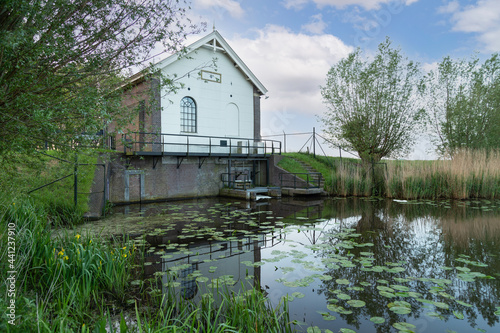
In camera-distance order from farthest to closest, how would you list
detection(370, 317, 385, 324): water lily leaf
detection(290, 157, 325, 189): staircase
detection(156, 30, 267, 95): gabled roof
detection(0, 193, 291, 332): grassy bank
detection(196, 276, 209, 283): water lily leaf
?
detection(290, 157, 325, 189): staircase, detection(156, 30, 267, 95): gabled roof, detection(196, 276, 209, 283): water lily leaf, detection(370, 317, 385, 324): water lily leaf, detection(0, 193, 291, 332): grassy bank

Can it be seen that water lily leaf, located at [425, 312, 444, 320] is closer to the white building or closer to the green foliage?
the green foliage

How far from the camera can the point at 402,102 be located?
61.3ft

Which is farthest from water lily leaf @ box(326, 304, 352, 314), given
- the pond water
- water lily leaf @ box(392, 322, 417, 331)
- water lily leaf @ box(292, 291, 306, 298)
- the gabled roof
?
the gabled roof

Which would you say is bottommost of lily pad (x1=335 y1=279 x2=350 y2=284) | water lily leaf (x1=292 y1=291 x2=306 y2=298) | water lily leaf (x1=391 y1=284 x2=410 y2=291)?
water lily leaf (x1=292 y1=291 x2=306 y2=298)

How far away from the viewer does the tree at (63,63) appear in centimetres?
345

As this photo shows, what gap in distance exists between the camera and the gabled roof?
617 inches

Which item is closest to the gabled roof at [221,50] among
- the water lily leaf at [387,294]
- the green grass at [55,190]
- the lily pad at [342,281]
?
the green grass at [55,190]

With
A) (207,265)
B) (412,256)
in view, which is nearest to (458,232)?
(412,256)

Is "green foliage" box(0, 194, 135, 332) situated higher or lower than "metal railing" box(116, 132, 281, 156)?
lower

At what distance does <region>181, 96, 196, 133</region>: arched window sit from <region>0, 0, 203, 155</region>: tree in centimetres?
1159

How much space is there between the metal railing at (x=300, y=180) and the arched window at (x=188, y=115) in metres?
5.73

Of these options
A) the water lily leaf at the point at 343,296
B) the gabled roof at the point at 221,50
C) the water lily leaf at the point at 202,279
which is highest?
the gabled roof at the point at 221,50

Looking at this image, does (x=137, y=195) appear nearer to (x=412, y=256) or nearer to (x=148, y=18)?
(x=148, y=18)

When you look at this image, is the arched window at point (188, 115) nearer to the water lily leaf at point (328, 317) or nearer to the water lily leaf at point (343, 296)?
the water lily leaf at point (343, 296)
